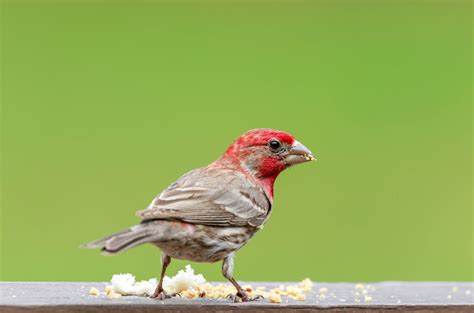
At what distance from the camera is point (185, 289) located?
6.50 meters

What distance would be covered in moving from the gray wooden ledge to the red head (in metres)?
0.71

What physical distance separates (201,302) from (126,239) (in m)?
0.65

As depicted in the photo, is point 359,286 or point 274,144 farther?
point 359,286

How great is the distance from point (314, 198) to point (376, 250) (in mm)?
1019

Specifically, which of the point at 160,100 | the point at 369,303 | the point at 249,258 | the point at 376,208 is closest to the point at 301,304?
the point at 369,303

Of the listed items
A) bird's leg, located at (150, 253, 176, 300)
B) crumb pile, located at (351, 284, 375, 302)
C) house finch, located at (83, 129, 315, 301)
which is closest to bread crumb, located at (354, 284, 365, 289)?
crumb pile, located at (351, 284, 375, 302)

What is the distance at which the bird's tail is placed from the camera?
18.3ft

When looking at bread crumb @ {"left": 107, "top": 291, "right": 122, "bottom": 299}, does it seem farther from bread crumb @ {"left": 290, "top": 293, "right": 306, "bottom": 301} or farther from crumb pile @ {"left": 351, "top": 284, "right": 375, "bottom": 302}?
crumb pile @ {"left": 351, "top": 284, "right": 375, "bottom": 302}

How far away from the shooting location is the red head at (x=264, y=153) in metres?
6.76

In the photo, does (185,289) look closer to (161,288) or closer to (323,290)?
(161,288)

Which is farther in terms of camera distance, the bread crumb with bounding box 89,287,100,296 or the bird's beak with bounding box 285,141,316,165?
the bird's beak with bounding box 285,141,316,165

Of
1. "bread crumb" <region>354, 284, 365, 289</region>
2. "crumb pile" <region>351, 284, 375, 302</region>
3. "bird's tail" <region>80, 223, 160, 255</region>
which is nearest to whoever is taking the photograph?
"bird's tail" <region>80, 223, 160, 255</region>

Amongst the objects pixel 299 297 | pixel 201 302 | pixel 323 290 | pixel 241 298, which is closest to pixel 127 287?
pixel 201 302

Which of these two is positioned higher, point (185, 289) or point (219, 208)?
point (219, 208)
